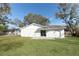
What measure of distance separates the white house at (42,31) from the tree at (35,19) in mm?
48

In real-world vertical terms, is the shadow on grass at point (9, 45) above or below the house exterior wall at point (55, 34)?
below

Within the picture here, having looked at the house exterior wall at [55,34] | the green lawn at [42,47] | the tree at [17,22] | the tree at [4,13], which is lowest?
the green lawn at [42,47]

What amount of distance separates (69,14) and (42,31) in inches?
15.8

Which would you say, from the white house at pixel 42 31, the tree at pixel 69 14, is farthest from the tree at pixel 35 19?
the tree at pixel 69 14

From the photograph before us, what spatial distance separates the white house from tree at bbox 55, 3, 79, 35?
11cm

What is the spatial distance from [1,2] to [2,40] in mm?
478

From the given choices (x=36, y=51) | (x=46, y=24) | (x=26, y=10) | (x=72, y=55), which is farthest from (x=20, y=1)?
(x=72, y=55)

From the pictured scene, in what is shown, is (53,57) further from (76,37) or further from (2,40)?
(2,40)

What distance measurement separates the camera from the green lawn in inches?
136

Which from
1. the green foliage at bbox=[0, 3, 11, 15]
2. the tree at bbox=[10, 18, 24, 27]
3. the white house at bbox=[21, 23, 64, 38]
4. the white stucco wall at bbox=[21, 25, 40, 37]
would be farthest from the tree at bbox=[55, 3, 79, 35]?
the green foliage at bbox=[0, 3, 11, 15]

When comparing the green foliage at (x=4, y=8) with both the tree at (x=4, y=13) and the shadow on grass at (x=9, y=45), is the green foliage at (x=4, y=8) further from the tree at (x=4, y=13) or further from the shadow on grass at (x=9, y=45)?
the shadow on grass at (x=9, y=45)

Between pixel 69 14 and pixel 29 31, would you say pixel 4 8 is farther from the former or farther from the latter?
pixel 69 14

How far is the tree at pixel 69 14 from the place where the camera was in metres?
3.47

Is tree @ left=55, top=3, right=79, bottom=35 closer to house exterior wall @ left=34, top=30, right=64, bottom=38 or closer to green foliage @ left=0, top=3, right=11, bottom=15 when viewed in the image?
house exterior wall @ left=34, top=30, right=64, bottom=38
